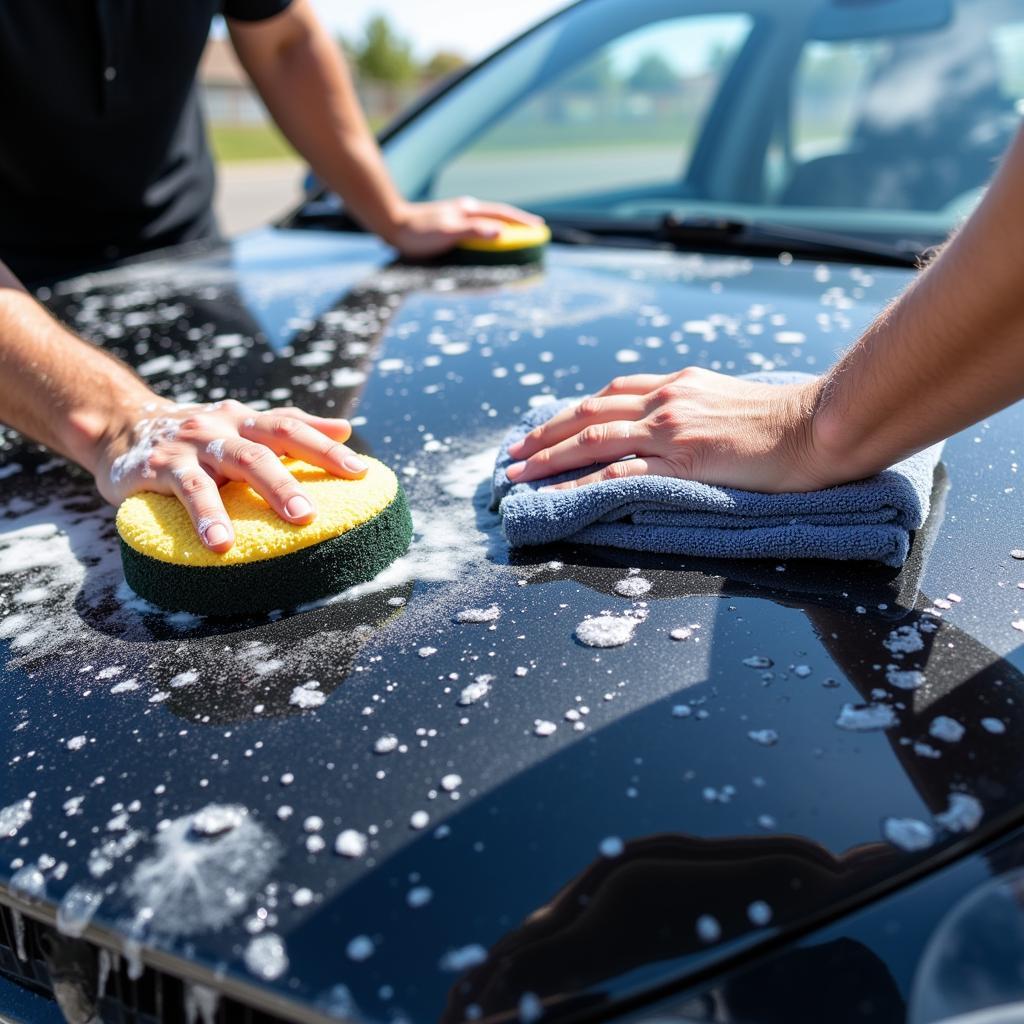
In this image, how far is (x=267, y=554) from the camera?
97 cm

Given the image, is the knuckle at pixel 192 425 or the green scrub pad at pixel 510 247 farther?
the green scrub pad at pixel 510 247

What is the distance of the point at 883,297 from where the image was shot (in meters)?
1.60

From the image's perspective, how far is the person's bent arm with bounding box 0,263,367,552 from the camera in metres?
1.05

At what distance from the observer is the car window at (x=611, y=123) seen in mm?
2330

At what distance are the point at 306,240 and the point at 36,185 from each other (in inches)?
27.5

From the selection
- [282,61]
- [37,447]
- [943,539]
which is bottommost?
[943,539]

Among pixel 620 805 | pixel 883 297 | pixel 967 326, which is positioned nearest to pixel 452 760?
pixel 620 805

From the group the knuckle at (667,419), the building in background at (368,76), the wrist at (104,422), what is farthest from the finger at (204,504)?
the building in background at (368,76)

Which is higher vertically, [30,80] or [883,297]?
[30,80]

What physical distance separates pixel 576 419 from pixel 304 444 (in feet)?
1.10

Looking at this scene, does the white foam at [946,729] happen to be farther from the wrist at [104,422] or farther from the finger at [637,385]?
the wrist at [104,422]

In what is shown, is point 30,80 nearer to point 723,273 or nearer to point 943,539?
point 723,273

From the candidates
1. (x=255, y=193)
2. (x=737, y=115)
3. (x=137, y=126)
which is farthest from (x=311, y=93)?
(x=255, y=193)

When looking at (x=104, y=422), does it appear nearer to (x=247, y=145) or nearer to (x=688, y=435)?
(x=688, y=435)
